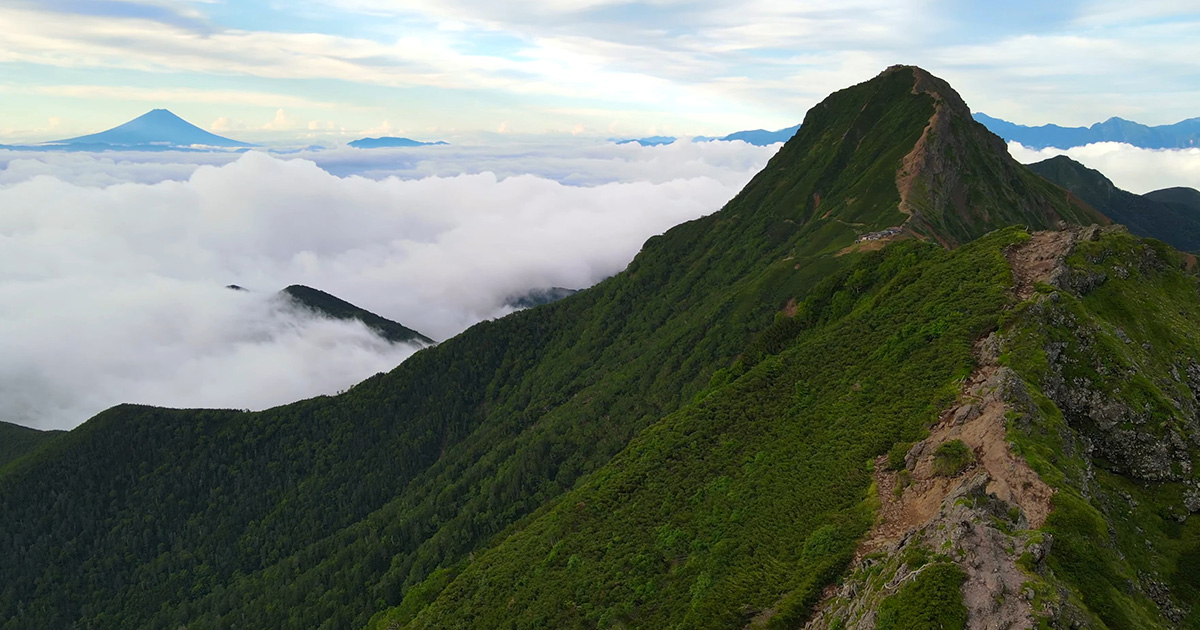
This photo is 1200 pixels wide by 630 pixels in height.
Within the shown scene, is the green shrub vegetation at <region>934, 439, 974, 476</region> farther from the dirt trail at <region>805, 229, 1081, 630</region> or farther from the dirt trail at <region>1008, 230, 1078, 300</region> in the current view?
the dirt trail at <region>1008, 230, 1078, 300</region>

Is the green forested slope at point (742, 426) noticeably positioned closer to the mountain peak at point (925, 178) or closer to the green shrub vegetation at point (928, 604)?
the mountain peak at point (925, 178)

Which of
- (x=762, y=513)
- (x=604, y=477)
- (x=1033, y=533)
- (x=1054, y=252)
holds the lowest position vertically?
(x=604, y=477)

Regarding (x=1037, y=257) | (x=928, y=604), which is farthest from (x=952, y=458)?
(x=1037, y=257)

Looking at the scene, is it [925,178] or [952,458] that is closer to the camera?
[952,458]

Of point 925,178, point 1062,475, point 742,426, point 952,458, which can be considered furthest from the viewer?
point 925,178

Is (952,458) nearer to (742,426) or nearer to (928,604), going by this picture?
(928,604)

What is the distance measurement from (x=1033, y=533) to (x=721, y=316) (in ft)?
370

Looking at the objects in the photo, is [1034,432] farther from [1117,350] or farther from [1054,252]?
[1054,252]

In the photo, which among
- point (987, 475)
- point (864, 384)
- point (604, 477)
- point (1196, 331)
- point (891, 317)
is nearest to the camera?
point (987, 475)

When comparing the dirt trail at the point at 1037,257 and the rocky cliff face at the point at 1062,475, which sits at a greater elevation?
the dirt trail at the point at 1037,257


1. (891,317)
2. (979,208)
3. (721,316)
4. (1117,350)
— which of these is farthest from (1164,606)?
(979,208)

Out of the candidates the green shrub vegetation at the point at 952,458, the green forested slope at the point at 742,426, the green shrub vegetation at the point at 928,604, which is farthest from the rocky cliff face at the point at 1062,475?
the green forested slope at the point at 742,426

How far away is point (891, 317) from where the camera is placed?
221ft

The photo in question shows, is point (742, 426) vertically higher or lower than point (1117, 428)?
lower
